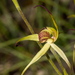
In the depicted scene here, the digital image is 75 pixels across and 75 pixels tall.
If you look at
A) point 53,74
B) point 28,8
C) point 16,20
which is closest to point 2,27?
point 16,20

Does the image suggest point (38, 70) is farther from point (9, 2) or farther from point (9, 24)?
point (9, 2)

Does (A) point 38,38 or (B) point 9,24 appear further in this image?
(B) point 9,24

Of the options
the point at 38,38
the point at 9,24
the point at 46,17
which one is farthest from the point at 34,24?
the point at 38,38

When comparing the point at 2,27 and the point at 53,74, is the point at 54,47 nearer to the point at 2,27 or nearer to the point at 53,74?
the point at 53,74

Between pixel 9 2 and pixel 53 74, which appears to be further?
pixel 9 2

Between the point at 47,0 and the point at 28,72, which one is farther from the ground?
the point at 47,0

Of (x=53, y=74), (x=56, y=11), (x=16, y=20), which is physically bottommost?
(x=53, y=74)

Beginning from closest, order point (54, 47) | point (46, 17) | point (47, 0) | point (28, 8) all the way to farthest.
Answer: point (54, 47) → point (47, 0) → point (46, 17) → point (28, 8)

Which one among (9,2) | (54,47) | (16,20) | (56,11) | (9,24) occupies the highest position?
(9,2)

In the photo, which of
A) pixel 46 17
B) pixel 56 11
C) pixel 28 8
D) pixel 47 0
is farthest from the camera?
pixel 28 8
